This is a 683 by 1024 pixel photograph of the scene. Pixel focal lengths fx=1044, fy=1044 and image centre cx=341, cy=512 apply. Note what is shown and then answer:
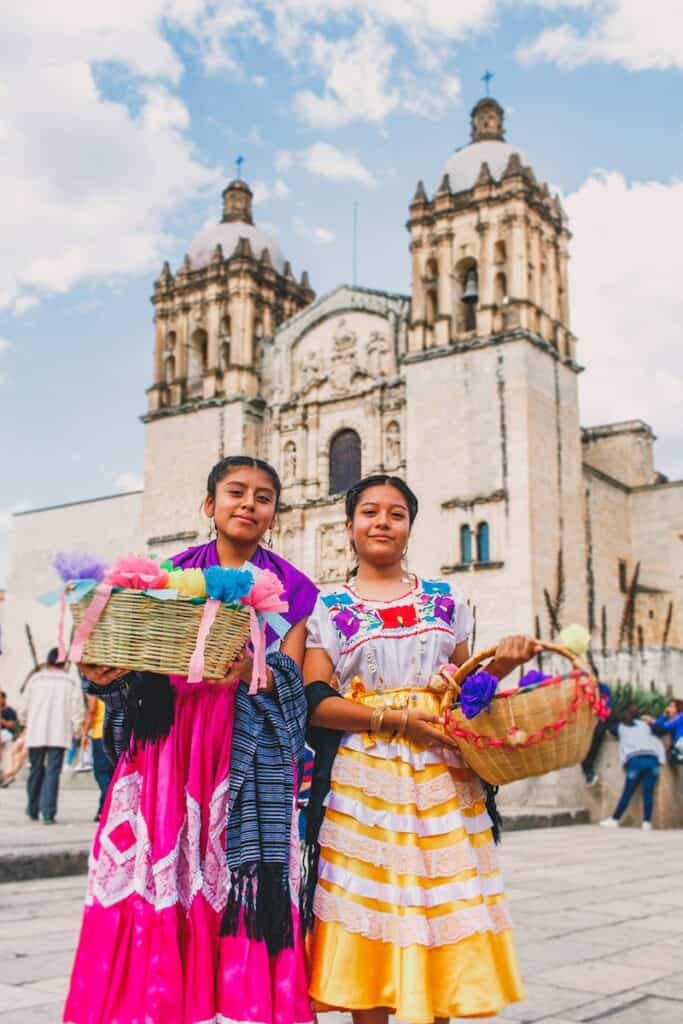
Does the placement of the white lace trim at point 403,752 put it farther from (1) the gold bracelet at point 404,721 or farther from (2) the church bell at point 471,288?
(2) the church bell at point 471,288

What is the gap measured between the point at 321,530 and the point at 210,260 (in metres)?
9.08

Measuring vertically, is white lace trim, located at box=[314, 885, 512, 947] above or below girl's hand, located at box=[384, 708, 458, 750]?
below

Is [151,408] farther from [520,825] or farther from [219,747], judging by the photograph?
[219,747]

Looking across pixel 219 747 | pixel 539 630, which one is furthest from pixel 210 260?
pixel 219 747

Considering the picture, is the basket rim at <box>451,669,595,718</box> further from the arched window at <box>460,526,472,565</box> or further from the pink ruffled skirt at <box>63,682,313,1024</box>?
the arched window at <box>460,526,472,565</box>

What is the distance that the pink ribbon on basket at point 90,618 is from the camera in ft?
7.83

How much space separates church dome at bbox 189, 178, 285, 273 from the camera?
30.2 metres

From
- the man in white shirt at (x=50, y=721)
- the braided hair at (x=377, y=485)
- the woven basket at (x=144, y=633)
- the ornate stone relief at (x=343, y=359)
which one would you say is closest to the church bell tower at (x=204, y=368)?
the ornate stone relief at (x=343, y=359)

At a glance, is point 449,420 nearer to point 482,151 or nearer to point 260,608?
point 482,151

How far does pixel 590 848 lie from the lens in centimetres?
958

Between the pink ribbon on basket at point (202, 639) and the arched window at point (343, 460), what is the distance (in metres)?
23.5

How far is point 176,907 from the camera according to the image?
2533 mm

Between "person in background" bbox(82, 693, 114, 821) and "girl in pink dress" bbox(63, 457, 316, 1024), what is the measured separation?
5481mm

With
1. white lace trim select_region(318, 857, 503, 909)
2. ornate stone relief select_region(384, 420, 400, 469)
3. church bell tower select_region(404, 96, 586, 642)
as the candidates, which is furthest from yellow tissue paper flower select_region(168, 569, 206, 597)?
ornate stone relief select_region(384, 420, 400, 469)
